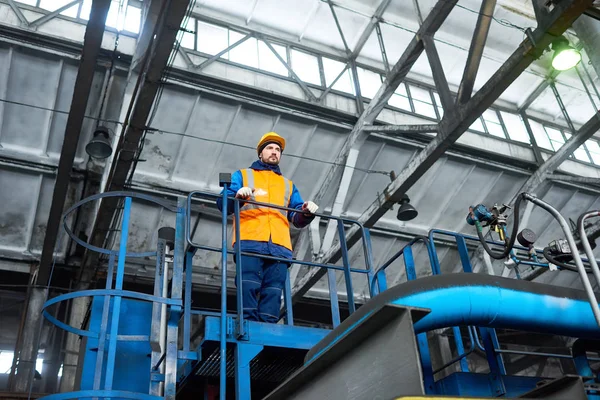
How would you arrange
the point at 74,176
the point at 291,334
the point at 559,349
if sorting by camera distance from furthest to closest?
1. the point at 559,349
2. the point at 74,176
3. the point at 291,334

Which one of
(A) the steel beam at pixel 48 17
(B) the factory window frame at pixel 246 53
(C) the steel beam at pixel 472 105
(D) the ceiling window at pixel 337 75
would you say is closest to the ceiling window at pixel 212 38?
(B) the factory window frame at pixel 246 53

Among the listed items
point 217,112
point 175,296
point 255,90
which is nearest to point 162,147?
point 217,112

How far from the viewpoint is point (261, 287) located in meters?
4.78

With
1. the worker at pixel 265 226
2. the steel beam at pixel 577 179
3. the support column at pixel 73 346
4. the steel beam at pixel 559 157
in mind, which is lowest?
the worker at pixel 265 226

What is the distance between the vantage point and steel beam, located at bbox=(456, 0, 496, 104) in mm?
7055

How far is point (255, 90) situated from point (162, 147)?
80.3 inches

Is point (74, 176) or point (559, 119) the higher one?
point (559, 119)

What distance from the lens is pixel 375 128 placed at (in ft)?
33.3

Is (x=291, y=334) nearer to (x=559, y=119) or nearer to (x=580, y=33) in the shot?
(x=580, y=33)

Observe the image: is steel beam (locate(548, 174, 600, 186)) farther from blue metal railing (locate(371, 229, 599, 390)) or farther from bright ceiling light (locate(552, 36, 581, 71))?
blue metal railing (locate(371, 229, 599, 390))

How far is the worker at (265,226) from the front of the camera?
464cm

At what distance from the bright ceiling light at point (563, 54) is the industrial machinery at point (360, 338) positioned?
355 cm

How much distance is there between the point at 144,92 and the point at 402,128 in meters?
4.48

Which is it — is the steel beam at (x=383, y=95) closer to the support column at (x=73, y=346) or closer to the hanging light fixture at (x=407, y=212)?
the hanging light fixture at (x=407, y=212)
